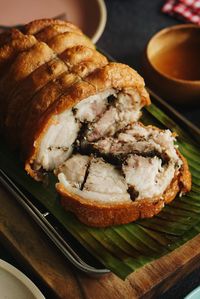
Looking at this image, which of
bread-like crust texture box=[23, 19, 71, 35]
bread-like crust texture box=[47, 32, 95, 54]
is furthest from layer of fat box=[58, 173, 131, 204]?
bread-like crust texture box=[23, 19, 71, 35]

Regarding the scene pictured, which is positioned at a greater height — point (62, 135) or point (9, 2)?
point (9, 2)

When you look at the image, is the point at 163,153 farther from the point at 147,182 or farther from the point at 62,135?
the point at 62,135

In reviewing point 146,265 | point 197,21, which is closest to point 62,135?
point 146,265

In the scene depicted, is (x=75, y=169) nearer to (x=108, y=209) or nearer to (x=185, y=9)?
(x=108, y=209)

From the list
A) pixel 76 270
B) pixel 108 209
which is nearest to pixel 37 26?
pixel 108 209

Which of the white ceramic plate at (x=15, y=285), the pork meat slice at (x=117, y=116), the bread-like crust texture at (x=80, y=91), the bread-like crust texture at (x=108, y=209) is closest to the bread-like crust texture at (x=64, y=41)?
the bread-like crust texture at (x=80, y=91)

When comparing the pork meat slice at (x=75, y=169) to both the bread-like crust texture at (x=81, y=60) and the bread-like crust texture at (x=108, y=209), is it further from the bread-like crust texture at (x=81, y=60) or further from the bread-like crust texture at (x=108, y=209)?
the bread-like crust texture at (x=81, y=60)

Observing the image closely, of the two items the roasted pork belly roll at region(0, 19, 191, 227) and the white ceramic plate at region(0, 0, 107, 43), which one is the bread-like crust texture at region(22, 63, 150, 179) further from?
the white ceramic plate at region(0, 0, 107, 43)
